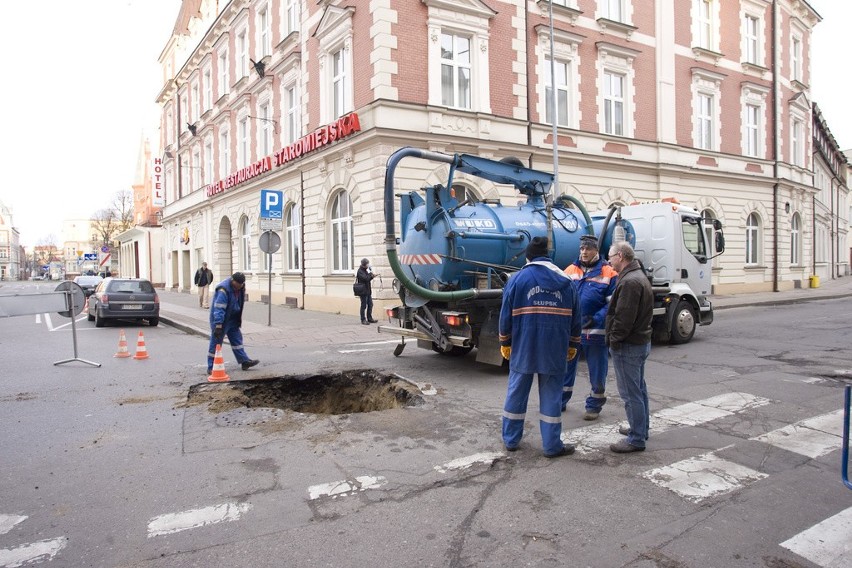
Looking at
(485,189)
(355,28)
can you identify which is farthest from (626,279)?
(355,28)

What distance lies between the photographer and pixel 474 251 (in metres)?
8.48

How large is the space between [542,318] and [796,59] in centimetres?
3218

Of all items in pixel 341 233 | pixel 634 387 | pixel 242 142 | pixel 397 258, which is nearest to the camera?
pixel 634 387

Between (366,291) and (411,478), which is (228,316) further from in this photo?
(366,291)

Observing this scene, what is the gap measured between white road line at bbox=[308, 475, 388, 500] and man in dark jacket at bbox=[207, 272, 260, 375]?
15.5 ft

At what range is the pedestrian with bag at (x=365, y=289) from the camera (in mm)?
14688

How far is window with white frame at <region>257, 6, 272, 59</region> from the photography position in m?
22.6

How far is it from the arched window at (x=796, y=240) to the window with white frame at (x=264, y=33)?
85.8 feet

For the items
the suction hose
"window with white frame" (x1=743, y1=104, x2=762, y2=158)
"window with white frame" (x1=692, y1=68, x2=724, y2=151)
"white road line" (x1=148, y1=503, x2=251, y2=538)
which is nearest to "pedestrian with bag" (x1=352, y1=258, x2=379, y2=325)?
the suction hose

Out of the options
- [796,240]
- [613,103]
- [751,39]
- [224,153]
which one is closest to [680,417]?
[613,103]

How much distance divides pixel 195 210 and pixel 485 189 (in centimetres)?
2040

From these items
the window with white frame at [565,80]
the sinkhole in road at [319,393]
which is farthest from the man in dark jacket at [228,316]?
the window with white frame at [565,80]

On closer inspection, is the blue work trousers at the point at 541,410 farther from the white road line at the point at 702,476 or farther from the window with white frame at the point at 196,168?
the window with white frame at the point at 196,168

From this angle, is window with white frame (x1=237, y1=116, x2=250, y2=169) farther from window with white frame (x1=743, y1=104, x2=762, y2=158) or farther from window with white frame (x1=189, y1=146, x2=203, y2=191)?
window with white frame (x1=743, y1=104, x2=762, y2=158)
